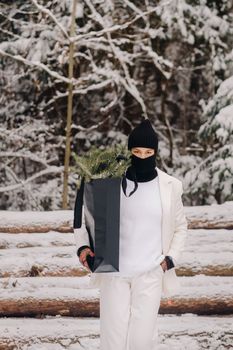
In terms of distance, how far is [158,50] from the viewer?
51.1ft

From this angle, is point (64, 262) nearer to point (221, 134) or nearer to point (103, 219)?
point (103, 219)

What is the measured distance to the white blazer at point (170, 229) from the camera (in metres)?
4.27

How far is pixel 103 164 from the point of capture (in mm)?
4363

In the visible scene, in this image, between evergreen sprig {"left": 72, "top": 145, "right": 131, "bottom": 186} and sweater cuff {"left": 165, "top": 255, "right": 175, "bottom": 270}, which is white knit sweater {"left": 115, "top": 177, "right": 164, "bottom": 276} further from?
evergreen sprig {"left": 72, "top": 145, "right": 131, "bottom": 186}

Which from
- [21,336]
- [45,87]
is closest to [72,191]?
[45,87]

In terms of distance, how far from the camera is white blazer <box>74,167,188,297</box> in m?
4.27

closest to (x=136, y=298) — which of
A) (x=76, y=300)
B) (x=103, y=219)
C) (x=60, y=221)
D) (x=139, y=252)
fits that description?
(x=139, y=252)

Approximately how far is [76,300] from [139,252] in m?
1.94

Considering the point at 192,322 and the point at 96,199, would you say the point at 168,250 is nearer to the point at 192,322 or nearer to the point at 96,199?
the point at 96,199


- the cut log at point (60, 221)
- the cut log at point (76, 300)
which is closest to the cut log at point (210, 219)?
the cut log at point (60, 221)

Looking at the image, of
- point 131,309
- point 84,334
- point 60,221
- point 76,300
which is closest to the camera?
point 131,309

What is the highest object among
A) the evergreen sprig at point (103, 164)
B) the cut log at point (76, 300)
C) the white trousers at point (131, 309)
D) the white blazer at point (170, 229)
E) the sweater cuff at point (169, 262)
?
the evergreen sprig at point (103, 164)

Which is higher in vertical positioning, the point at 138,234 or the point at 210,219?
the point at 138,234

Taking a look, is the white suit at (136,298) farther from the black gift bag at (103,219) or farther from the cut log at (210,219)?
the cut log at (210,219)
